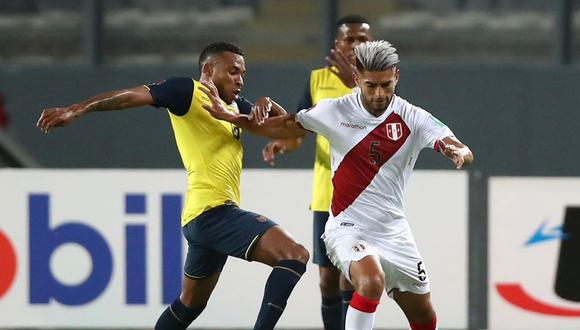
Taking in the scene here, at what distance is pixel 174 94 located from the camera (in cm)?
735

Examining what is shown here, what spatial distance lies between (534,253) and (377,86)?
11.0 feet

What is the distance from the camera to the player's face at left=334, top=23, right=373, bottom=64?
8.40 metres

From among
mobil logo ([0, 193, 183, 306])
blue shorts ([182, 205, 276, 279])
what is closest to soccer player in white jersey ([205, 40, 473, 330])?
blue shorts ([182, 205, 276, 279])

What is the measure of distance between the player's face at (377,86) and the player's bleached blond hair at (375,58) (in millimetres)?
26

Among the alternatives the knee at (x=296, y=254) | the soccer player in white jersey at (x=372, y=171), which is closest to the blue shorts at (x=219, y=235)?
the knee at (x=296, y=254)

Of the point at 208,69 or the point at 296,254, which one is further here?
the point at 208,69

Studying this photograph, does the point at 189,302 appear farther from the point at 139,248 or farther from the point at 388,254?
the point at 139,248

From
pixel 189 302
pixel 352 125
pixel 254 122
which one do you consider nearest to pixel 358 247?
pixel 352 125

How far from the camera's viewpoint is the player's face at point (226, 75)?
750 centimetres

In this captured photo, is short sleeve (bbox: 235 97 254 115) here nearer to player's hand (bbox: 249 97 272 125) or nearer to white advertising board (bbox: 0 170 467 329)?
player's hand (bbox: 249 97 272 125)

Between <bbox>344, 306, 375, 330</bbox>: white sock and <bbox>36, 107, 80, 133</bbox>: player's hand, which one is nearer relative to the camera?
<bbox>36, 107, 80, 133</bbox>: player's hand

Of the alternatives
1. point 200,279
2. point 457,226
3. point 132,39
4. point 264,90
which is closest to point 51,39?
point 132,39

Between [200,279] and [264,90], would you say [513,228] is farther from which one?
[200,279]

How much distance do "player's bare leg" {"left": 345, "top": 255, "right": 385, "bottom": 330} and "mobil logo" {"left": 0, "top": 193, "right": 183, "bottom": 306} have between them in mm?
3204
